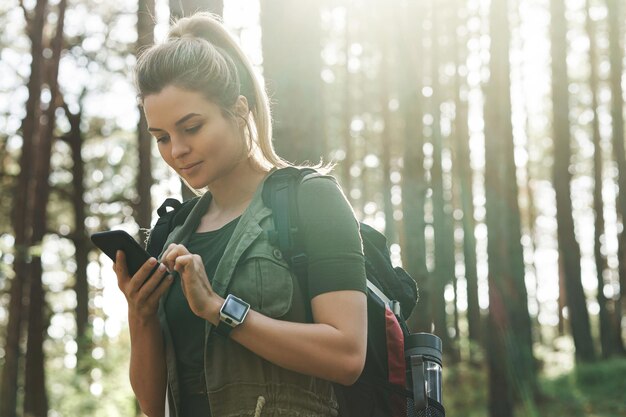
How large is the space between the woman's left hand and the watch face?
0.04m

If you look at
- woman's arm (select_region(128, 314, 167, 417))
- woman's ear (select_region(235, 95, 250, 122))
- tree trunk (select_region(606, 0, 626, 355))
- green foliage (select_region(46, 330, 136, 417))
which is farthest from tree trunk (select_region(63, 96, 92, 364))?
woman's ear (select_region(235, 95, 250, 122))

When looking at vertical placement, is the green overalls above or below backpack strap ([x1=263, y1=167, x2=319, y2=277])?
below

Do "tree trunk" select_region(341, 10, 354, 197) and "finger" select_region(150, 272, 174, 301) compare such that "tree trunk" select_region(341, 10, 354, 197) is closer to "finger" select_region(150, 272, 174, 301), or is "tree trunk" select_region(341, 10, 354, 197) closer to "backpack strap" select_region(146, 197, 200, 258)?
"backpack strap" select_region(146, 197, 200, 258)

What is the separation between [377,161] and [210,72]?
26.7 m

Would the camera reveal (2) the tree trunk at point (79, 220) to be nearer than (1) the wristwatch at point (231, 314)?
No

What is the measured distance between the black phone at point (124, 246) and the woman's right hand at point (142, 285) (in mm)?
15

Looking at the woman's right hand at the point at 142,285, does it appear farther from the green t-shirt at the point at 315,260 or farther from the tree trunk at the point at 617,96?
the tree trunk at the point at 617,96

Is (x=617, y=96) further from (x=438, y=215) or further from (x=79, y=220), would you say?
(x=79, y=220)

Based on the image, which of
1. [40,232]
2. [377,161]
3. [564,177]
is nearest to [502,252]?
[564,177]

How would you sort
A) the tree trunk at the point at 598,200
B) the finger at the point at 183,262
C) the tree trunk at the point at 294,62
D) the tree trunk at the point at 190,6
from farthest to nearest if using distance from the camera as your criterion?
the tree trunk at the point at 598,200, the tree trunk at the point at 294,62, the tree trunk at the point at 190,6, the finger at the point at 183,262

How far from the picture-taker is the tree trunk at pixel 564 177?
19062 mm

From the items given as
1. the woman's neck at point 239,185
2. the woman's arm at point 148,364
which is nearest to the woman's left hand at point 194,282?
the woman's arm at point 148,364

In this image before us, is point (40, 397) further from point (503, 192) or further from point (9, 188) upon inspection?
point (503, 192)

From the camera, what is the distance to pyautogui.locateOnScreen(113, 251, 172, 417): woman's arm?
253 cm
